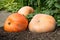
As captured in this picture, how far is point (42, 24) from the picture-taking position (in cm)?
440

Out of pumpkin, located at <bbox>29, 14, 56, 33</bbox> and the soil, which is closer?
the soil

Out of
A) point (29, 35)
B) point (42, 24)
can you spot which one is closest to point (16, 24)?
point (29, 35)

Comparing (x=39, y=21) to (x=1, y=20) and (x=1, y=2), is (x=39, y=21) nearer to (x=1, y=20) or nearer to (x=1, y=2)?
(x=1, y=20)

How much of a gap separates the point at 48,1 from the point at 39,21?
83 centimetres

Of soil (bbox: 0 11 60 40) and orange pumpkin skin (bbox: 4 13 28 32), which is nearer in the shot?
soil (bbox: 0 11 60 40)

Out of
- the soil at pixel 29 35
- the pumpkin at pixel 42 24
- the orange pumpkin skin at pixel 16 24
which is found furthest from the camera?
the orange pumpkin skin at pixel 16 24

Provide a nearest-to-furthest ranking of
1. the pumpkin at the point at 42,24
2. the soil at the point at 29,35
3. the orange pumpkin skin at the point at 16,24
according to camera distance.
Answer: the soil at the point at 29,35
the pumpkin at the point at 42,24
the orange pumpkin skin at the point at 16,24

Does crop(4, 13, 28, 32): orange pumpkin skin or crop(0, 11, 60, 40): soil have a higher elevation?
crop(4, 13, 28, 32): orange pumpkin skin

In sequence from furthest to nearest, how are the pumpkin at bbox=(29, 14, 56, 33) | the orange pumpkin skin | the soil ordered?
1. the orange pumpkin skin
2. the pumpkin at bbox=(29, 14, 56, 33)
3. the soil

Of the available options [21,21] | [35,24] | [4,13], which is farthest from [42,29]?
[4,13]

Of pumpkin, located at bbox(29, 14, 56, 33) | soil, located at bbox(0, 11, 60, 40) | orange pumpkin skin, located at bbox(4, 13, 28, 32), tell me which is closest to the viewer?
soil, located at bbox(0, 11, 60, 40)

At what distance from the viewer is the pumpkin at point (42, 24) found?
14.4ft

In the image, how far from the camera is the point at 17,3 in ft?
22.8

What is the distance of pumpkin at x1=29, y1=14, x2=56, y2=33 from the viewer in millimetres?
4387
